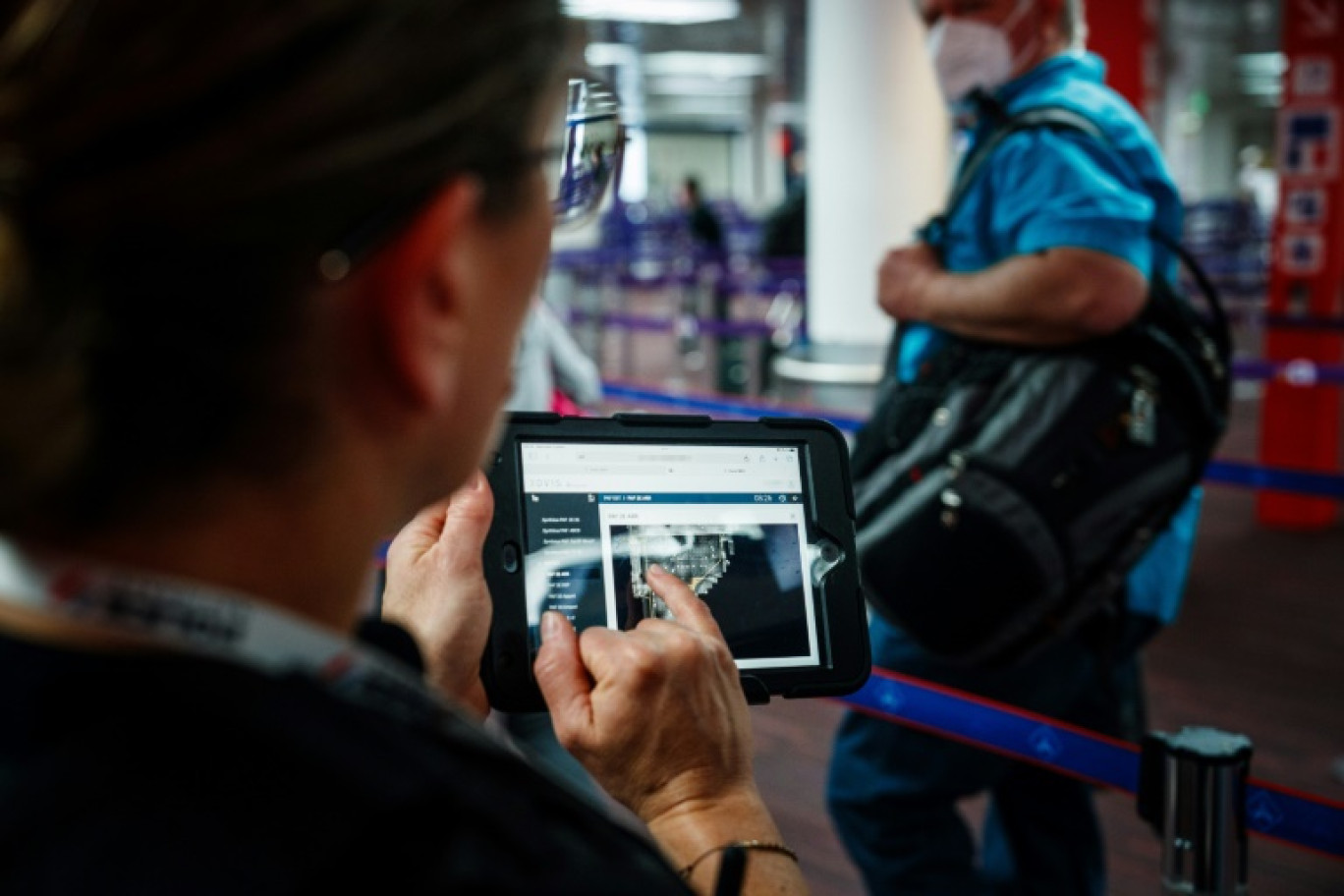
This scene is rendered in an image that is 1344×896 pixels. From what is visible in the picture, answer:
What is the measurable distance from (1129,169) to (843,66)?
3458 millimetres

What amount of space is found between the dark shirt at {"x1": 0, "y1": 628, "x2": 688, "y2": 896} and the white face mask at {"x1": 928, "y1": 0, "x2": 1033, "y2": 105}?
5.98ft

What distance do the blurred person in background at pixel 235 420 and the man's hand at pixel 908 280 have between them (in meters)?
1.48

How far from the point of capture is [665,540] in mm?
1056

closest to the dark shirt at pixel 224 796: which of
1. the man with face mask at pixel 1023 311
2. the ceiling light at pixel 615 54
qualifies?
the man with face mask at pixel 1023 311

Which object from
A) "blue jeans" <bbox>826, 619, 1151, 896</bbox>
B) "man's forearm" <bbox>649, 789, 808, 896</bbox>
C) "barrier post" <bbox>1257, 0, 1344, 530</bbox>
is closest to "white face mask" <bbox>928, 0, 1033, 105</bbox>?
"blue jeans" <bbox>826, 619, 1151, 896</bbox>

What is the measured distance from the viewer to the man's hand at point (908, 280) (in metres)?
2.04

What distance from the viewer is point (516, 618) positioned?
102 cm

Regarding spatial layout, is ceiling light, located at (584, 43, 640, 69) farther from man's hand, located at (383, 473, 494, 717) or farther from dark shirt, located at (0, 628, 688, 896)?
dark shirt, located at (0, 628, 688, 896)

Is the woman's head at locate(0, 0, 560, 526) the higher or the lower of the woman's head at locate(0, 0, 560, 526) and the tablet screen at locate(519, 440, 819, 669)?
the higher

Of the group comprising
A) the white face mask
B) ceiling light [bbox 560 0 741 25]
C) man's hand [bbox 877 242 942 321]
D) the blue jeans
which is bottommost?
the blue jeans

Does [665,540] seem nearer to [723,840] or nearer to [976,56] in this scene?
[723,840]

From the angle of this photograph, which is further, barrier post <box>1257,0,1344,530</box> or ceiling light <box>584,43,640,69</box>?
ceiling light <box>584,43,640,69</box>

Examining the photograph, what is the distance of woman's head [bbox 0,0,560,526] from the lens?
20.4 inches

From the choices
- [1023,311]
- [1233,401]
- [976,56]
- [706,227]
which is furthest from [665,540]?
[706,227]
